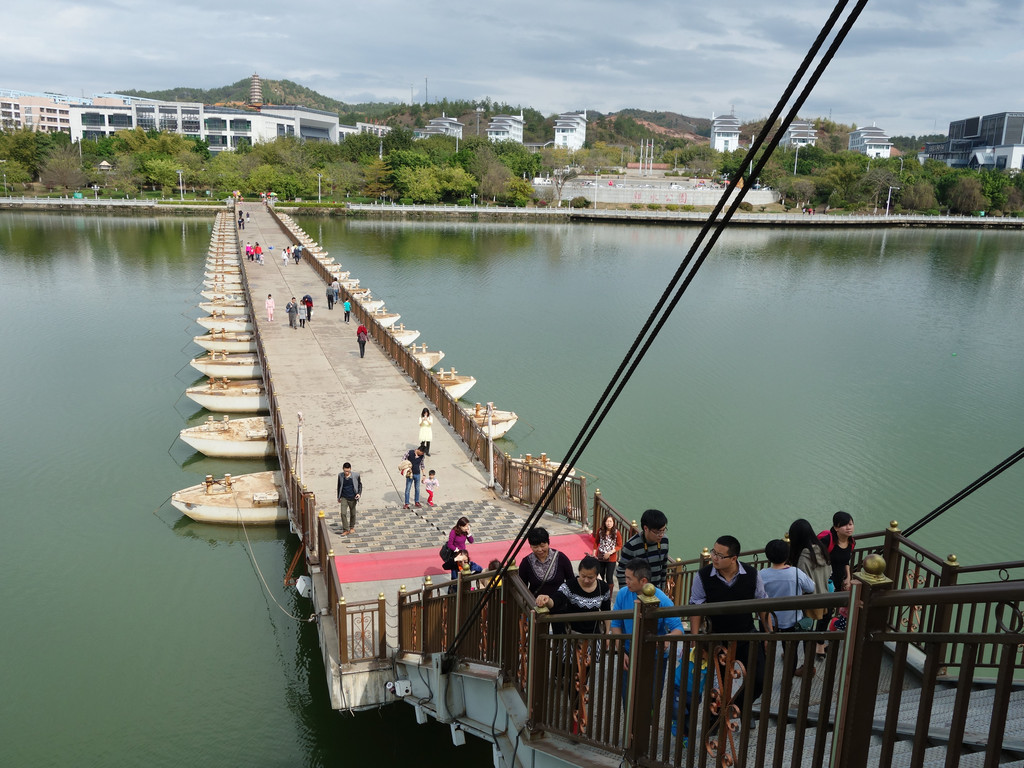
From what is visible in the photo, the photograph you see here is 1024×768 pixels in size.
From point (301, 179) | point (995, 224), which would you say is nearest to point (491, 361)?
point (301, 179)

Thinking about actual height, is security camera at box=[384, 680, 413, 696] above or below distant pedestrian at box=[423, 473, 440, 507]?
below

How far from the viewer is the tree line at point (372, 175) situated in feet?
342

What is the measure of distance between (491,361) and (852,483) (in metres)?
15.0

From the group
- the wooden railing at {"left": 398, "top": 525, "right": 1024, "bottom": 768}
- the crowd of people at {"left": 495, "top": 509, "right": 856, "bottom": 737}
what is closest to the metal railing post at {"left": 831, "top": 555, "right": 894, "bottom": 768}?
the wooden railing at {"left": 398, "top": 525, "right": 1024, "bottom": 768}

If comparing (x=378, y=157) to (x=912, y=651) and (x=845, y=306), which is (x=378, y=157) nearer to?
(x=845, y=306)

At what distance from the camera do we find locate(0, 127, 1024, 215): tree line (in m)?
104

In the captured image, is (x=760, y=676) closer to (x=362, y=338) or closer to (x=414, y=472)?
(x=414, y=472)

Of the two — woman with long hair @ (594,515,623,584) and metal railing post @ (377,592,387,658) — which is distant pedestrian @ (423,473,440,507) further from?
metal railing post @ (377,592,387,658)

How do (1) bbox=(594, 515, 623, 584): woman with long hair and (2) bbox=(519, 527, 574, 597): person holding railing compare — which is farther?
(1) bbox=(594, 515, 623, 584): woman with long hair

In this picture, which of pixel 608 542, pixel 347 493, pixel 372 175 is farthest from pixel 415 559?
pixel 372 175

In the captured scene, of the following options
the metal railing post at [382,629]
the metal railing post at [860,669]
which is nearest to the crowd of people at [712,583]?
the metal railing post at [860,669]

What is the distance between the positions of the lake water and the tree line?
184 feet

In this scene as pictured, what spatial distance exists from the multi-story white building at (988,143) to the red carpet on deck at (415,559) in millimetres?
147909

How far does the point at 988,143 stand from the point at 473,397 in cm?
15058
